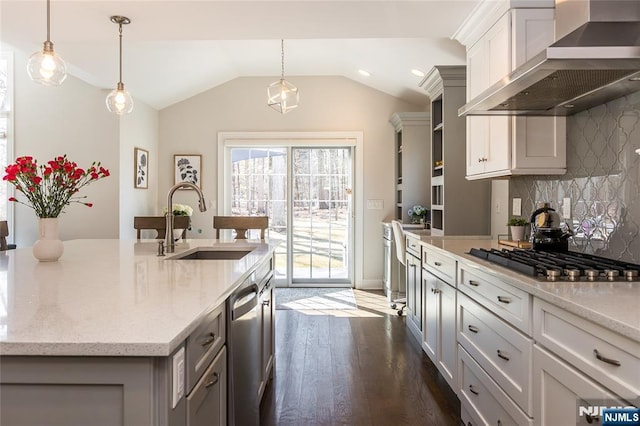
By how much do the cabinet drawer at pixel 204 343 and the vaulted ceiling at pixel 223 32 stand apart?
2079mm

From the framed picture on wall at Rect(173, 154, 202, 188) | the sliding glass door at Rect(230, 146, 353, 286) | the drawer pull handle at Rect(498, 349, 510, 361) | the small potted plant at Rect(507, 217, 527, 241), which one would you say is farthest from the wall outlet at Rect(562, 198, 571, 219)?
the framed picture on wall at Rect(173, 154, 202, 188)

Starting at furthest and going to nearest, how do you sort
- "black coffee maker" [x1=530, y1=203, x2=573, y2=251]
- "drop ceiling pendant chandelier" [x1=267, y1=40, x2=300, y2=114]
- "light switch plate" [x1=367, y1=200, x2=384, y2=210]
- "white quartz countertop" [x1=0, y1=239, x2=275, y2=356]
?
"light switch plate" [x1=367, y1=200, x2=384, y2=210], "drop ceiling pendant chandelier" [x1=267, y1=40, x2=300, y2=114], "black coffee maker" [x1=530, y1=203, x2=573, y2=251], "white quartz countertop" [x1=0, y1=239, x2=275, y2=356]

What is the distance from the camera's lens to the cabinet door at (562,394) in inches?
47.6

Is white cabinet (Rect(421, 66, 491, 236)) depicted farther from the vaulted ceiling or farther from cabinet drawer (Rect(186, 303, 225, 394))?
cabinet drawer (Rect(186, 303, 225, 394))

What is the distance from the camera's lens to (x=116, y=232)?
4891 millimetres

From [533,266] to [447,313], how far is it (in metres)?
1.04

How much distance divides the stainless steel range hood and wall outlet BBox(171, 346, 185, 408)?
5.06ft

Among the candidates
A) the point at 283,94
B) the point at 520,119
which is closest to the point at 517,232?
the point at 520,119

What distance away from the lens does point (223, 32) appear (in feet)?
10.5

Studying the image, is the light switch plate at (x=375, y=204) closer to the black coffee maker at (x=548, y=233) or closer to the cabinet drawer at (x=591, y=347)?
the black coffee maker at (x=548, y=233)

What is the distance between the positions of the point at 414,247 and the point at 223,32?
219 cm

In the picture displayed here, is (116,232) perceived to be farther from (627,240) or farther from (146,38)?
(627,240)

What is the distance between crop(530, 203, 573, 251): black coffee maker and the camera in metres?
2.27

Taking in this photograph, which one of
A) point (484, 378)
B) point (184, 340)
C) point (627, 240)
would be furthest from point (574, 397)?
point (184, 340)
